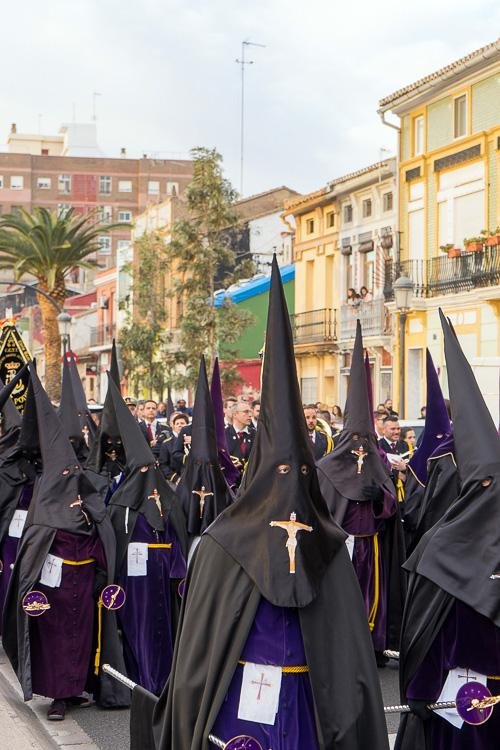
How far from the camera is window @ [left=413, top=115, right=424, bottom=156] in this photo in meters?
34.4

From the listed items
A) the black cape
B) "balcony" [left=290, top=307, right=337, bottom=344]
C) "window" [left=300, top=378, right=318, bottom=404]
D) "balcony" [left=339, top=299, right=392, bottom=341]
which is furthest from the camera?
"window" [left=300, top=378, right=318, bottom=404]

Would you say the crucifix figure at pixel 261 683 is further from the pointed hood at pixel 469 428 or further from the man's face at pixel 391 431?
the man's face at pixel 391 431

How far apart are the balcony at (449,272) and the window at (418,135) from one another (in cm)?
324

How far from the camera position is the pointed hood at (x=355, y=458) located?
9953 mm

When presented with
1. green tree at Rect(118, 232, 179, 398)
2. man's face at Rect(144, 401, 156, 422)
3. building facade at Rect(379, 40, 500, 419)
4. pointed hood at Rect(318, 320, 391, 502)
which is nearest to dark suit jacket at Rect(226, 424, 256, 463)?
man's face at Rect(144, 401, 156, 422)

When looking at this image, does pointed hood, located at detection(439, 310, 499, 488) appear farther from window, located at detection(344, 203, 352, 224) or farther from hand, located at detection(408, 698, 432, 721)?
window, located at detection(344, 203, 352, 224)

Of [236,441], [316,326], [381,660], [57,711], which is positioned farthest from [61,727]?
[316,326]

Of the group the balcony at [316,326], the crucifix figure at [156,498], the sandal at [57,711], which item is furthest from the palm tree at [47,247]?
the sandal at [57,711]

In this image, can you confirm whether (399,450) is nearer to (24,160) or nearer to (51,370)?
(51,370)

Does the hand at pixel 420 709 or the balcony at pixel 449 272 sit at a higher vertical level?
the balcony at pixel 449 272

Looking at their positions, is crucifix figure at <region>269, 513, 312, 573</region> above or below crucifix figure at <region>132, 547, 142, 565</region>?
above

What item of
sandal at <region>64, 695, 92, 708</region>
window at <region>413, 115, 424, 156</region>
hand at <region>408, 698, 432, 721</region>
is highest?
window at <region>413, 115, 424, 156</region>

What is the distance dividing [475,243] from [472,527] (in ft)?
83.7

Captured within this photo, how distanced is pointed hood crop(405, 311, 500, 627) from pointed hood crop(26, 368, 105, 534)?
3383mm
